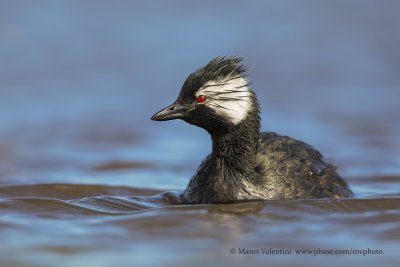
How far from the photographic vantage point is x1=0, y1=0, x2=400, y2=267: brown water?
26.4ft

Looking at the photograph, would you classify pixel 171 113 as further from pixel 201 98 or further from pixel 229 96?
pixel 229 96

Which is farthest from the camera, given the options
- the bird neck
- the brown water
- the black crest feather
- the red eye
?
the bird neck

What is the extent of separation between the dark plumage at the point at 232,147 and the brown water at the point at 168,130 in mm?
449

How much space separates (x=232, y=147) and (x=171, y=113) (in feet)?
3.32

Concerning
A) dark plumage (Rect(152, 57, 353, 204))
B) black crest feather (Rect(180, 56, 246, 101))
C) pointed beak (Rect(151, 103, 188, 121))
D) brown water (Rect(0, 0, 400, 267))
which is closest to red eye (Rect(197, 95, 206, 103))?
dark plumage (Rect(152, 57, 353, 204))

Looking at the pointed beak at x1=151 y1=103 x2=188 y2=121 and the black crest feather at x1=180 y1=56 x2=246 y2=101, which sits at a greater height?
the black crest feather at x1=180 y1=56 x2=246 y2=101

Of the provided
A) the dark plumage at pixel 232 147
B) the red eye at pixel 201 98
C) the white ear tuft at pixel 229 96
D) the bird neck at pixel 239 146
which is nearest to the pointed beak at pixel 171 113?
the dark plumage at pixel 232 147

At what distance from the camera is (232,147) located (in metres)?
10.1

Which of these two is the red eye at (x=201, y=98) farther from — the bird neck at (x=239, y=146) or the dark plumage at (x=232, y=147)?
the bird neck at (x=239, y=146)

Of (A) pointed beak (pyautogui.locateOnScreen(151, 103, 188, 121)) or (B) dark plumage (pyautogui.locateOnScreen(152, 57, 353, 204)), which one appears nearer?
(B) dark plumage (pyautogui.locateOnScreen(152, 57, 353, 204))

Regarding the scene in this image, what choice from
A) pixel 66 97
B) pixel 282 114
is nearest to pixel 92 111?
pixel 66 97

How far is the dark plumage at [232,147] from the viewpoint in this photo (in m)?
9.78

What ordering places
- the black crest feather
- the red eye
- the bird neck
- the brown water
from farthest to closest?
the bird neck, the red eye, the black crest feather, the brown water

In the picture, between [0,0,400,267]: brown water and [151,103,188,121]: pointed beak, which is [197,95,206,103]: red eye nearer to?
[151,103,188,121]: pointed beak
